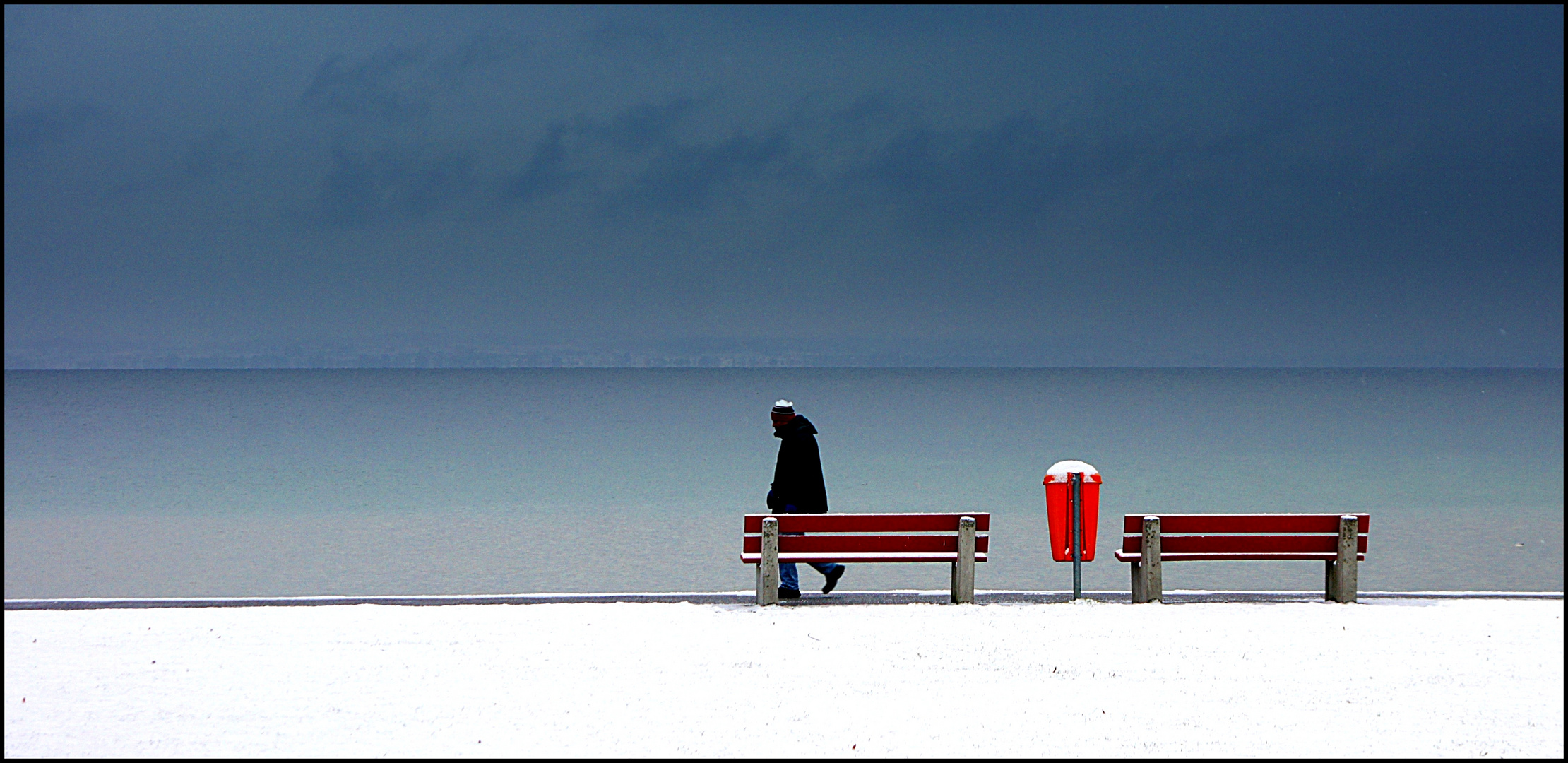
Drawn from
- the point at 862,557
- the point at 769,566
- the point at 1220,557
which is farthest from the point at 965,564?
the point at 1220,557

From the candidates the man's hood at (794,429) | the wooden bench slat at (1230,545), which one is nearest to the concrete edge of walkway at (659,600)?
the wooden bench slat at (1230,545)

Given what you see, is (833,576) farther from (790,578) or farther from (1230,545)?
(1230,545)

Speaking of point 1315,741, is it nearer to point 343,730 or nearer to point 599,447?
point 343,730

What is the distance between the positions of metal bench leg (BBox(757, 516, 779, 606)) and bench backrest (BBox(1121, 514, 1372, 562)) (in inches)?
98.4

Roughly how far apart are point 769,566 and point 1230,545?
10.9 feet

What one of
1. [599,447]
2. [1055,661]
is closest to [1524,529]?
[1055,661]

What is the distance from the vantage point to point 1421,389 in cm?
14300

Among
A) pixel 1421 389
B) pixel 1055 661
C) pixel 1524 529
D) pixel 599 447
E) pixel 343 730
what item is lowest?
pixel 343 730

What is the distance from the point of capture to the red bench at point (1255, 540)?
8438mm

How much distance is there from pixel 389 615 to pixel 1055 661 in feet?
14.1

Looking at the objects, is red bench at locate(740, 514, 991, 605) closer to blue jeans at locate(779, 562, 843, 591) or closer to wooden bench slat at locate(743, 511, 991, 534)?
wooden bench slat at locate(743, 511, 991, 534)

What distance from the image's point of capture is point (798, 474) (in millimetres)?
9047

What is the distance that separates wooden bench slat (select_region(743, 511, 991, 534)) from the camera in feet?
27.5

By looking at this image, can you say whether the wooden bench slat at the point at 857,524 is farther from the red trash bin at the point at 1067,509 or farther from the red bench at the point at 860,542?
the red trash bin at the point at 1067,509
